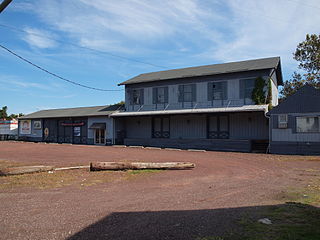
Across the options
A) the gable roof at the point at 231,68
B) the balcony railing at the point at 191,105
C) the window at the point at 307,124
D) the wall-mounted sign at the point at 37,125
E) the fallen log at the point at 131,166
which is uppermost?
the gable roof at the point at 231,68

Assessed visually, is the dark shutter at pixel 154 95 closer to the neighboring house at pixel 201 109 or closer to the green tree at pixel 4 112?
the neighboring house at pixel 201 109

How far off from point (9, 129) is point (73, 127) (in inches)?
565

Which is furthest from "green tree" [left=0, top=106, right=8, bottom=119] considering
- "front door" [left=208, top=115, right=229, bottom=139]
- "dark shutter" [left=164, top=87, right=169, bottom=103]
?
"front door" [left=208, top=115, right=229, bottom=139]

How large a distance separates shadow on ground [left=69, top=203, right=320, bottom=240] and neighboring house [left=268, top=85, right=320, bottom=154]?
1474 cm

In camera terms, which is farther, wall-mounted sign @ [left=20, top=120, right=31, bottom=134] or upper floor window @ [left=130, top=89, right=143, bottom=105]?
wall-mounted sign @ [left=20, top=120, right=31, bottom=134]

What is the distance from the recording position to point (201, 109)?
24422 millimetres

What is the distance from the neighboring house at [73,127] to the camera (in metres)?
30.2

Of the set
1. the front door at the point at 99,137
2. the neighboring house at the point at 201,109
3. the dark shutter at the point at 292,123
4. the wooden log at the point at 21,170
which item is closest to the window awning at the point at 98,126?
the front door at the point at 99,137

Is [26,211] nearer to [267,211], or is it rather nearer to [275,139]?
[267,211]

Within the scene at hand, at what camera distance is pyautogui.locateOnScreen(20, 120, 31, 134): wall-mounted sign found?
126 feet

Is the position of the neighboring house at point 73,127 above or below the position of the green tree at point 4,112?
below

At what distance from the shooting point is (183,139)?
25.1 m

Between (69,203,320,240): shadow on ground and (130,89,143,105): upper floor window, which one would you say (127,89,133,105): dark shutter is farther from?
(69,203,320,240): shadow on ground

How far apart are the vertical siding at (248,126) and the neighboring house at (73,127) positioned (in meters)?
12.8
